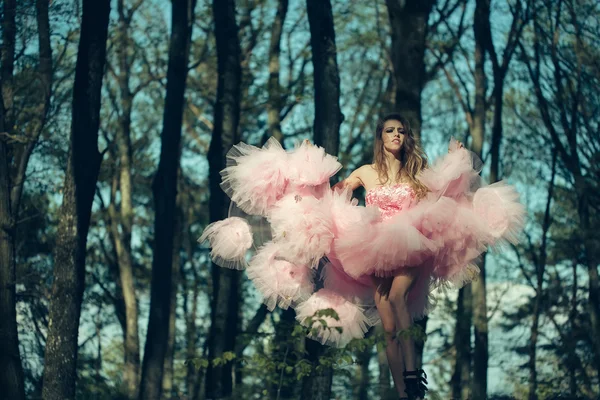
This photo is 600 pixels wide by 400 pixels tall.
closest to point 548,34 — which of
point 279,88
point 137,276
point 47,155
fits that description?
point 279,88

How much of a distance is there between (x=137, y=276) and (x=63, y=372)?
25271 millimetres

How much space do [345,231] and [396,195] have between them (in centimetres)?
65

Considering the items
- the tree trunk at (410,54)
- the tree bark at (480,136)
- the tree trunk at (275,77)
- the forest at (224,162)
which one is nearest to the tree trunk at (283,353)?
the forest at (224,162)

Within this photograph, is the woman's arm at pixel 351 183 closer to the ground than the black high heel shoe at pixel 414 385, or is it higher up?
higher up

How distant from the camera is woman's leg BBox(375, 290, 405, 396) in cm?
819

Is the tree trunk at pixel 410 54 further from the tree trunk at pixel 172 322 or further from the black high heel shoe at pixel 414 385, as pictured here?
the tree trunk at pixel 172 322

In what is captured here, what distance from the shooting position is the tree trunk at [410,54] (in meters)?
12.5

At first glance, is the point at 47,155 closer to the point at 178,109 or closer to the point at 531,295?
the point at 178,109

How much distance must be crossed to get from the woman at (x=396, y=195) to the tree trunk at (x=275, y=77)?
12722 millimetres

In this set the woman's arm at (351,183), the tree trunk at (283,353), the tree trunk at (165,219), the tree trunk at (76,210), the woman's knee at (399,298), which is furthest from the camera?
the tree trunk at (165,219)

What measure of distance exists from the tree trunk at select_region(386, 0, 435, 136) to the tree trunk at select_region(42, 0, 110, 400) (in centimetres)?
379

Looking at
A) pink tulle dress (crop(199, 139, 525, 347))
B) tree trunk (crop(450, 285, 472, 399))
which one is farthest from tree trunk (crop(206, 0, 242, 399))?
tree trunk (crop(450, 285, 472, 399))

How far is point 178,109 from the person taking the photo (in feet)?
57.1

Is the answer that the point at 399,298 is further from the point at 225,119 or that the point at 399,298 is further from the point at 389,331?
the point at 225,119
